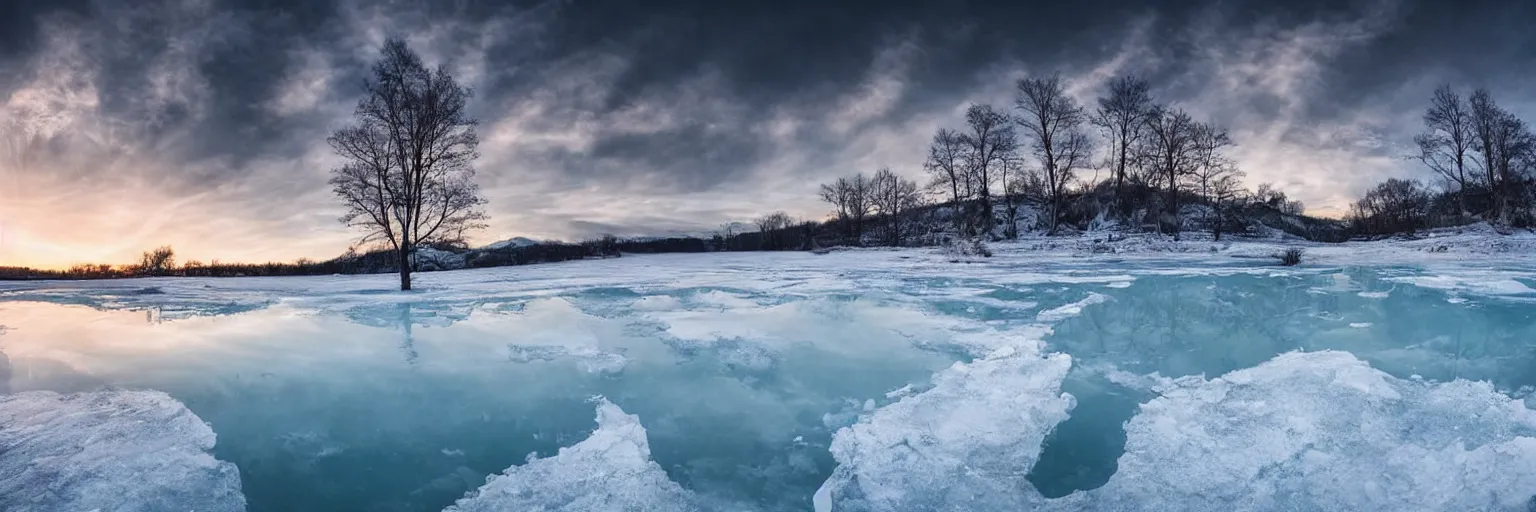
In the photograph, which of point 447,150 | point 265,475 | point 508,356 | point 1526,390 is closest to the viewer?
point 265,475

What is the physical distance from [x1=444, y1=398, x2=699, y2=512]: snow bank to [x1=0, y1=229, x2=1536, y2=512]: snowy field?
0.05ft

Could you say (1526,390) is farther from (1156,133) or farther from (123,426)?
(1156,133)

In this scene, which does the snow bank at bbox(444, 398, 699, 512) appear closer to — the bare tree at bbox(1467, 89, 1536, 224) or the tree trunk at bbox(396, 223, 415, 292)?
the tree trunk at bbox(396, 223, 415, 292)

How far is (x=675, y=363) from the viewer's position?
16.5 ft

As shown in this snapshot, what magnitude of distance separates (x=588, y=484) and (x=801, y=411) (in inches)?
56.0

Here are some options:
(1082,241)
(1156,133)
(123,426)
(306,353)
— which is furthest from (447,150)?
(1156,133)

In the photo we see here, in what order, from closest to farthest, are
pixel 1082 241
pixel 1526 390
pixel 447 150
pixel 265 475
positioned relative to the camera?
pixel 265 475
pixel 1526 390
pixel 447 150
pixel 1082 241

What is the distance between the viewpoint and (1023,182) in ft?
115

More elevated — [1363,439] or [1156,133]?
[1156,133]

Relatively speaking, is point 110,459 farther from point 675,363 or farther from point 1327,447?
point 1327,447

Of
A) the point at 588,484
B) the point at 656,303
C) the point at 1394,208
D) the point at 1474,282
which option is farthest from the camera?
the point at 1394,208

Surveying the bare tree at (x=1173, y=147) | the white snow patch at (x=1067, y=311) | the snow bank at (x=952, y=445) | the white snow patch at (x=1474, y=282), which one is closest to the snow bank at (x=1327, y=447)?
the snow bank at (x=952, y=445)

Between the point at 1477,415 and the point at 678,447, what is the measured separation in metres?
4.44

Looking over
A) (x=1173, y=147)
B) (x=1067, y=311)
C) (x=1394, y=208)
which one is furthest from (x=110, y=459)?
(x=1394, y=208)
